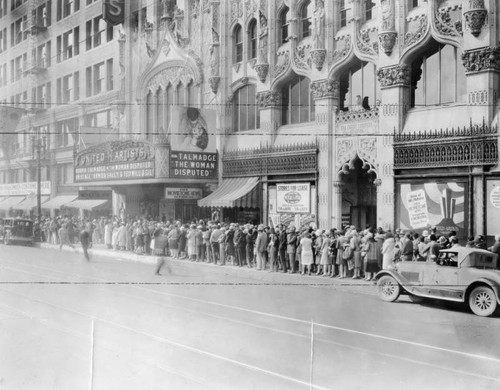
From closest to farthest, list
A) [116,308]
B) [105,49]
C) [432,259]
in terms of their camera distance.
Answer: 1. [116,308]
2. [432,259]
3. [105,49]

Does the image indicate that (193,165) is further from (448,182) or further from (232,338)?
(232,338)

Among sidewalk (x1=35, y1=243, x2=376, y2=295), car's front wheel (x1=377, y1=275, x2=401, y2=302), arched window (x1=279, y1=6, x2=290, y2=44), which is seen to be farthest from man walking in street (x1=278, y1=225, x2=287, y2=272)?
arched window (x1=279, y1=6, x2=290, y2=44)

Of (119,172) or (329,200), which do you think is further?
(119,172)

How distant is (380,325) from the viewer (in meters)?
13.4

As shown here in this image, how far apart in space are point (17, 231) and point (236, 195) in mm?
15949

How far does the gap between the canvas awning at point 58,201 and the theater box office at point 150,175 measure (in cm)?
539

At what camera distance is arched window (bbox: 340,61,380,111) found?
2627cm

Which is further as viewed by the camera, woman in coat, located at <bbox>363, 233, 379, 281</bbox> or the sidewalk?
woman in coat, located at <bbox>363, 233, 379, 281</bbox>

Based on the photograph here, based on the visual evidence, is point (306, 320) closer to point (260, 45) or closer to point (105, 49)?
point (260, 45)

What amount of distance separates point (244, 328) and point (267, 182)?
18.3 meters

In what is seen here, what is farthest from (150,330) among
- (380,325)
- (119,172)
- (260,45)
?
(119,172)

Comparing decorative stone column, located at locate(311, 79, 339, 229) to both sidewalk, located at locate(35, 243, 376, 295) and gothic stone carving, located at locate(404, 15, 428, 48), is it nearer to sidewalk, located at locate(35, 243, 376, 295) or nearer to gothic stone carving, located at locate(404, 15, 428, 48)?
gothic stone carving, located at locate(404, 15, 428, 48)

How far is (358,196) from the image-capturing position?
91.3 ft

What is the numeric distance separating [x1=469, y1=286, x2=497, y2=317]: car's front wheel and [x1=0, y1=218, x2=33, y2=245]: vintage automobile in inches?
1187
